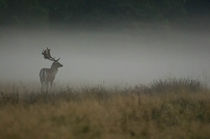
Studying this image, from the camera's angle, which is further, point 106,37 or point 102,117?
point 106,37

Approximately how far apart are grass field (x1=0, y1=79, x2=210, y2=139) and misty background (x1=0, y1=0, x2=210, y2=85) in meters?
13.3

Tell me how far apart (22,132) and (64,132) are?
2.62 ft

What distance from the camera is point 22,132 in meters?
8.64

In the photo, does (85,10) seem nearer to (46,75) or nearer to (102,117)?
(46,75)

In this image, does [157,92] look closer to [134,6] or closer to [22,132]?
[22,132]

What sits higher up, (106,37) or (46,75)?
(106,37)

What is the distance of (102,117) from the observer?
10.2m

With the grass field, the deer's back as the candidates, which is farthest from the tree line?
the grass field

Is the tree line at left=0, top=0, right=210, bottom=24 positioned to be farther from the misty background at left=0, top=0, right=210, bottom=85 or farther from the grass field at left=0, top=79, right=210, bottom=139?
the grass field at left=0, top=79, right=210, bottom=139

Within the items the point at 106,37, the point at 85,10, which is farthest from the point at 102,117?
the point at 106,37

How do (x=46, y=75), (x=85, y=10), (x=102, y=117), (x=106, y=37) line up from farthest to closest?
(x=106, y=37), (x=85, y=10), (x=46, y=75), (x=102, y=117)

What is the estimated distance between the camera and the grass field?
905 cm

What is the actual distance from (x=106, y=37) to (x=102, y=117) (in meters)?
22.7

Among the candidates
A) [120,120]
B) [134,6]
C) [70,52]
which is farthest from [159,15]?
[120,120]
